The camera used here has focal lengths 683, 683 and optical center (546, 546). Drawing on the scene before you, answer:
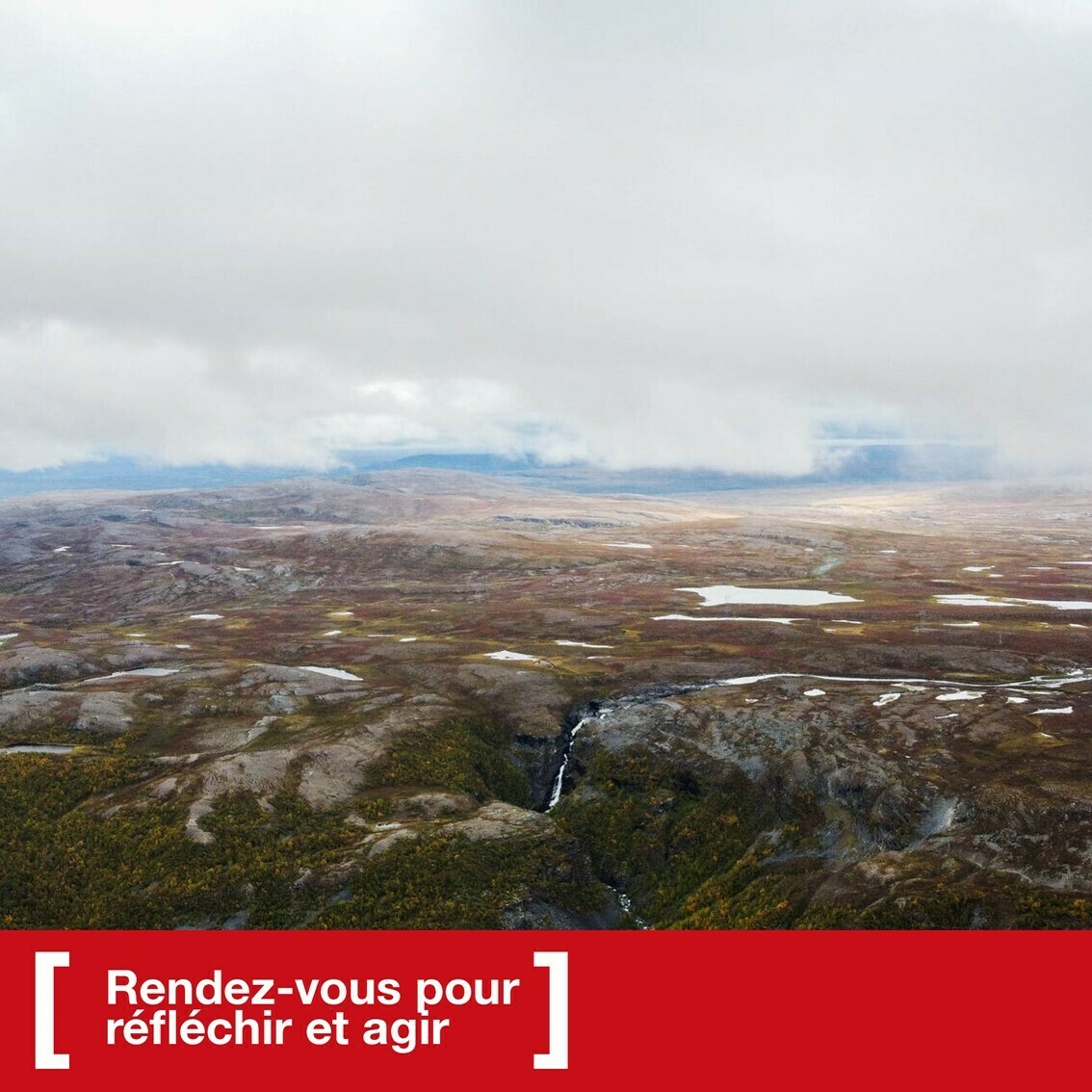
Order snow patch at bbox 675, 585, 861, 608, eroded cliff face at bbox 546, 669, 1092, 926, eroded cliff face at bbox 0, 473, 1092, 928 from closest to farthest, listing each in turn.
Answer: eroded cliff face at bbox 546, 669, 1092, 926
eroded cliff face at bbox 0, 473, 1092, 928
snow patch at bbox 675, 585, 861, 608

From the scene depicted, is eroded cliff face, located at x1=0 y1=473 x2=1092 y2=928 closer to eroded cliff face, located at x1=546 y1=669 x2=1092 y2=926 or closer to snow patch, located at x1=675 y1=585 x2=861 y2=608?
eroded cliff face, located at x1=546 y1=669 x2=1092 y2=926

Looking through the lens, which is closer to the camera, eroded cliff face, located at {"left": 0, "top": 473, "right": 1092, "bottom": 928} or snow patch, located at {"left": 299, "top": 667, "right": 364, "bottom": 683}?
eroded cliff face, located at {"left": 0, "top": 473, "right": 1092, "bottom": 928}

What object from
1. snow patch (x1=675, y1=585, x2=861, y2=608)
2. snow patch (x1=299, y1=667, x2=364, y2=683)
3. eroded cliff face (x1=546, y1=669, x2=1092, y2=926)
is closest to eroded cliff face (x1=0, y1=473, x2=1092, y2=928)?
eroded cliff face (x1=546, y1=669, x2=1092, y2=926)

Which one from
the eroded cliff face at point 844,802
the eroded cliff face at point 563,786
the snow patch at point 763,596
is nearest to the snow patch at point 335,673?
the eroded cliff face at point 563,786

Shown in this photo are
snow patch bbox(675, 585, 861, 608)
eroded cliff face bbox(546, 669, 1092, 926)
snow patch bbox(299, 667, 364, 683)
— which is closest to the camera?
eroded cliff face bbox(546, 669, 1092, 926)

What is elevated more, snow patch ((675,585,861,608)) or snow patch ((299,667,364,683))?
snow patch ((675,585,861,608))

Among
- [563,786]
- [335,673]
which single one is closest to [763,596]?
[335,673]

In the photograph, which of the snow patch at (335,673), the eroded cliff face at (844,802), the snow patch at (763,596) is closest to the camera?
the eroded cliff face at (844,802)

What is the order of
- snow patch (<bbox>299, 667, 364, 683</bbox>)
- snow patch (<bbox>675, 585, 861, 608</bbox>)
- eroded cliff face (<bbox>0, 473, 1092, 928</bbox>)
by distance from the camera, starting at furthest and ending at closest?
snow patch (<bbox>675, 585, 861, 608</bbox>), snow patch (<bbox>299, 667, 364, 683</bbox>), eroded cliff face (<bbox>0, 473, 1092, 928</bbox>)

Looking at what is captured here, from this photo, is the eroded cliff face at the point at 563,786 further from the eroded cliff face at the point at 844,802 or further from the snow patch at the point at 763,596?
the snow patch at the point at 763,596

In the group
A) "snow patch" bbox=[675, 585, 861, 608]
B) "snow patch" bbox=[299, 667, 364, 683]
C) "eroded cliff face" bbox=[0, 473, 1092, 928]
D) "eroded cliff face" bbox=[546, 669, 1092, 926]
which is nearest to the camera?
"eroded cliff face" bbox=[546, 669, 1092, 926]

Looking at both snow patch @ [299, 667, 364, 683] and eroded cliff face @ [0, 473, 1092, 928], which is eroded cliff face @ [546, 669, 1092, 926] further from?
snow patch @ [299, 667, 364, 683]

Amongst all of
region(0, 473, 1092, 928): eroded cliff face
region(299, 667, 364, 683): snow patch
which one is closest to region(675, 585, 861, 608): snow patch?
region(0, 473, 1092, 928): eroded cliff face
